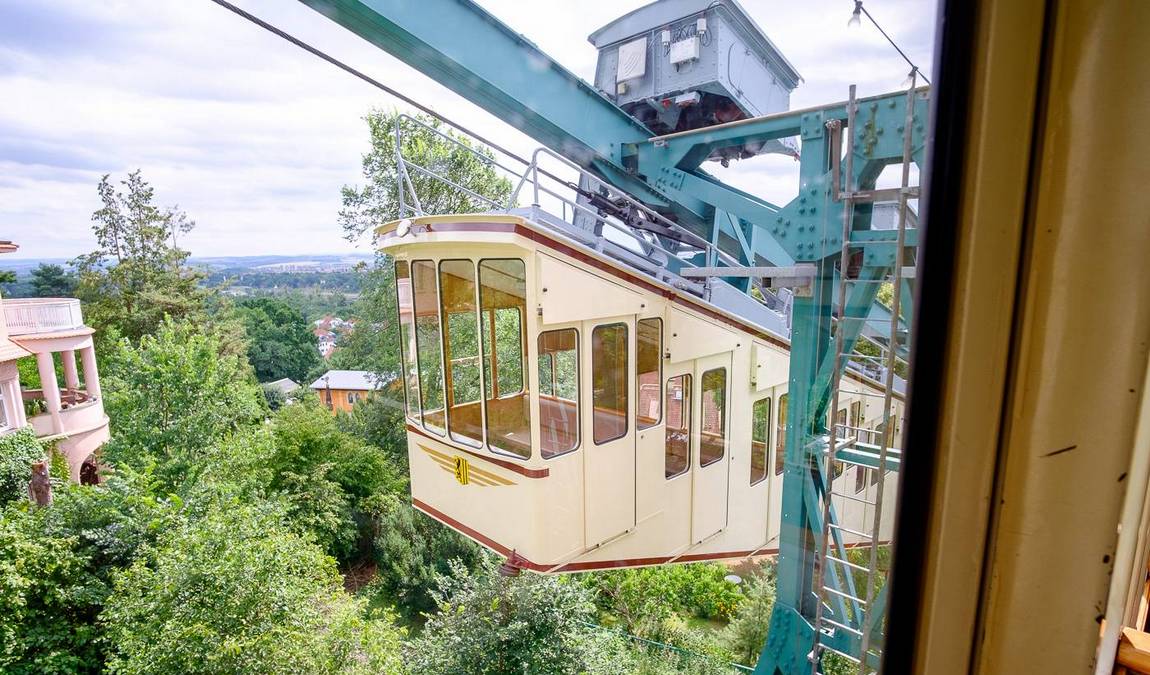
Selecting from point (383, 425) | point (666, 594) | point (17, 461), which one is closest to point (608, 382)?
point (666, 594)

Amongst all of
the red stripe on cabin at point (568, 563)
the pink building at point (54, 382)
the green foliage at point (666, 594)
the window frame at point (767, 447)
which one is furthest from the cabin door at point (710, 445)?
the green foliage at point (666, 594)

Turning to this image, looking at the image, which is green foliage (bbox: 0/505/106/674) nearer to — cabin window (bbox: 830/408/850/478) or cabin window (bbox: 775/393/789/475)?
cabin window (bbox: 775/393/789/475)

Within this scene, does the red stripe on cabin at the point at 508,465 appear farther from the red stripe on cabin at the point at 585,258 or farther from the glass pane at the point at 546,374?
the red stripe on cabin at the point at 585,258

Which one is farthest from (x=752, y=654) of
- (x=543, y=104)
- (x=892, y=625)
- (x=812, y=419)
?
(x=892, y=625)

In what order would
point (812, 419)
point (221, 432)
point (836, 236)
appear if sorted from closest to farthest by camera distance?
point (836, 236) → point (812, 419) → point (221, 432)

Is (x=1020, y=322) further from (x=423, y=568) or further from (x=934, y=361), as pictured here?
(x=423, y=568)

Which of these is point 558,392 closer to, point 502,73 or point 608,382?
point 608,382

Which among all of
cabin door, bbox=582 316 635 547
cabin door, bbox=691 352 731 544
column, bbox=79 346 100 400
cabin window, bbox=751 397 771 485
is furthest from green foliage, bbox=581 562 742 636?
column, bbox=79 346 100 400
